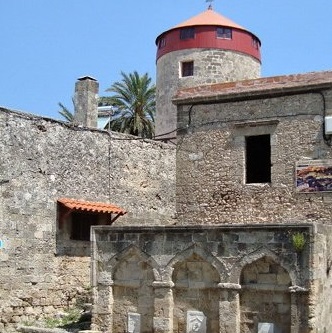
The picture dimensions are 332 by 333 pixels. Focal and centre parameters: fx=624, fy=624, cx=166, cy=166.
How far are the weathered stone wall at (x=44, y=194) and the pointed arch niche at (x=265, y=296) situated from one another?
16.5 feet

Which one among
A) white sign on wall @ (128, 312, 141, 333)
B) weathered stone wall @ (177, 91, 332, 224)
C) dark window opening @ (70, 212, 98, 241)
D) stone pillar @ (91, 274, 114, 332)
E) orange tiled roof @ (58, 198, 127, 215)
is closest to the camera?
white sign on wall @ (128, 312, 141, 333)

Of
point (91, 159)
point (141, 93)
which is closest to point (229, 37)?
point (141, 93)

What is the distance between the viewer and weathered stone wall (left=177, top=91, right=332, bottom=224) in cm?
1474

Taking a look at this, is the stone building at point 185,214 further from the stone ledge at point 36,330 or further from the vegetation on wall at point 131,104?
the vegetation on wall at point 131,104

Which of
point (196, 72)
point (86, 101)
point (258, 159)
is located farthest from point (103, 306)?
point (196, 72)

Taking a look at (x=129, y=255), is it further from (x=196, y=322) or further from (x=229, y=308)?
(x=229, y=308)

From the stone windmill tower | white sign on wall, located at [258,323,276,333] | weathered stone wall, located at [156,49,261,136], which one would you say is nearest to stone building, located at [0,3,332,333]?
white sign on wall, located at [258,323,276,333]

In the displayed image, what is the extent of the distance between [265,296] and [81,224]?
5.64 metres

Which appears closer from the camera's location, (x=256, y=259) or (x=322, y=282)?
(x=256, y=259)

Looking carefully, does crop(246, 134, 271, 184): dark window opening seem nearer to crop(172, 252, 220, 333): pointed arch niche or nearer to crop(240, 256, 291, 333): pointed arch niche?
crop(172, 252, 220, 333): pointed arch niche

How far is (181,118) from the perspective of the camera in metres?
16.5

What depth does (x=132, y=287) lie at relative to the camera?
1121 centimetres

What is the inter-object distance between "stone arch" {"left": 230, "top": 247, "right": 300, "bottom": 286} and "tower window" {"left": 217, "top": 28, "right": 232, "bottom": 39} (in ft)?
52.8

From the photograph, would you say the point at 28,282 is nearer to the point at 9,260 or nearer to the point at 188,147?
the point at 9,260
